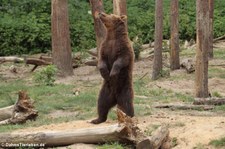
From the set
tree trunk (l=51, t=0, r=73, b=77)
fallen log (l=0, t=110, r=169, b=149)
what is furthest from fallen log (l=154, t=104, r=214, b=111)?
tree trunk (l=51, t=0, r=73, b=77)

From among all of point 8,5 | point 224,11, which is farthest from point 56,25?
point 224,11

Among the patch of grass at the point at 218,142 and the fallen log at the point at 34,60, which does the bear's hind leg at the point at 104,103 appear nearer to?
the patch of grass at the point at 218,142

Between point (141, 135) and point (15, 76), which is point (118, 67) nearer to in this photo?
point (141, 135)

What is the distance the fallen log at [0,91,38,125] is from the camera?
30.5 ft

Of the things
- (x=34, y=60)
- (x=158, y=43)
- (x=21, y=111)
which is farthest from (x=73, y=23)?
(x=21, y=111)

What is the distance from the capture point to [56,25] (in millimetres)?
17281

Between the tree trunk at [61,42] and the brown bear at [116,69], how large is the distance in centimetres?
846

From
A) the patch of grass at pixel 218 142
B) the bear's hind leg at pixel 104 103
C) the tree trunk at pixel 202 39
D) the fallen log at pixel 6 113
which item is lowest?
the patch of grass at pixel 218 142

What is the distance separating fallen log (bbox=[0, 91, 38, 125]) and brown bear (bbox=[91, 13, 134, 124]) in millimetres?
1421

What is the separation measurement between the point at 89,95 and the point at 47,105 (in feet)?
4.67

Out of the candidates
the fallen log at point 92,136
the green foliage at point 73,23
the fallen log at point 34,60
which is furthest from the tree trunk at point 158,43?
the fallen log at point 92,136

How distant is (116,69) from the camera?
28.0 feet

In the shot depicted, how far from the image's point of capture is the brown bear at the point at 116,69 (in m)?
8.58

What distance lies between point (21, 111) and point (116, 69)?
83.4 inches
